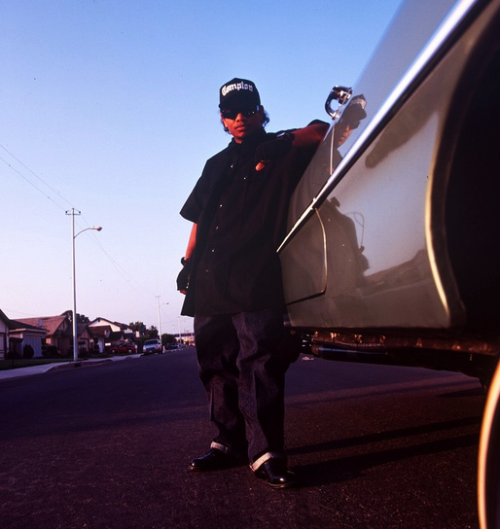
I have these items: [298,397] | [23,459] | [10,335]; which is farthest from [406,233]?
[10,335]

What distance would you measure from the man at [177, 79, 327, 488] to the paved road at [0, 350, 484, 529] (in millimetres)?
260

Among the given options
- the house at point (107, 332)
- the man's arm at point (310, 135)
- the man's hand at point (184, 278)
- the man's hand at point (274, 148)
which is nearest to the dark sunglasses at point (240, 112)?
the man's hand at point (274, 148)

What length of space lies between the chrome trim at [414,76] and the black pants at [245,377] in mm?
→ 990

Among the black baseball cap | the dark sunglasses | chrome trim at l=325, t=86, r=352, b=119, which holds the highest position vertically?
the black baseball cap

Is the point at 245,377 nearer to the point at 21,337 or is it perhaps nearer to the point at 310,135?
the point at 310,135

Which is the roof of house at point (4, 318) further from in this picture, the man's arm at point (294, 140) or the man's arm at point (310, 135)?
the man's arm at point (310, 135)

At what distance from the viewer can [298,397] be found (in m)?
5.78

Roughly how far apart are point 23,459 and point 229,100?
2357mm

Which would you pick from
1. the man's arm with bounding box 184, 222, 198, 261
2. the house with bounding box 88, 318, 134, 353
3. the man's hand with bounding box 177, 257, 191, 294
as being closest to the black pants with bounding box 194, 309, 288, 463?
the man's hand with bounding box 177, 257, 191, 294

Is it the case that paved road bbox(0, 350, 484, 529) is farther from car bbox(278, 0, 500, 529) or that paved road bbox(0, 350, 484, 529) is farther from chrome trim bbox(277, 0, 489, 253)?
chrome trim bbox(277, 0, 489, 253)

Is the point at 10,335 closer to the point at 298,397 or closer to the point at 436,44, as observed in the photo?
the point at 298,397

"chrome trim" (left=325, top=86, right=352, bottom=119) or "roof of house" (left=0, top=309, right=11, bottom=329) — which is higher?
"roof of house" (left=0, top=309, right=11, bottom=329)

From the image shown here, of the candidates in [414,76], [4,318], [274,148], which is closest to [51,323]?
[4,318]

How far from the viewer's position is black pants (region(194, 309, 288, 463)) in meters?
2.65
